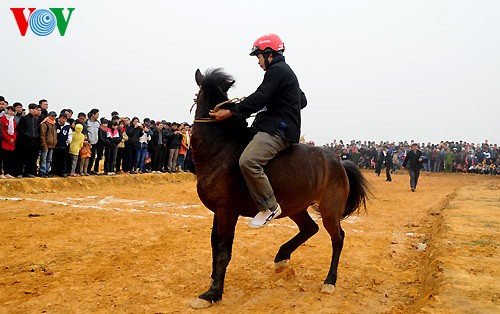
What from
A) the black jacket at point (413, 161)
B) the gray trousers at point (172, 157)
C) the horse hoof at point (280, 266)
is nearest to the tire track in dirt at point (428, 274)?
the horse hoof at point (280, 266)

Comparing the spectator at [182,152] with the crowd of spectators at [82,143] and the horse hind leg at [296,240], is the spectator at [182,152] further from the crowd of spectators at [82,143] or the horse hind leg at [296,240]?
the horse hind leg at [296,240]

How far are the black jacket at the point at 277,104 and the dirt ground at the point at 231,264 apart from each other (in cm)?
199

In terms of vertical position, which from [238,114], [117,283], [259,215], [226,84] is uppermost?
[226,84]

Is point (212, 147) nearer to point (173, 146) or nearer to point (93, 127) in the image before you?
point (93, 127)

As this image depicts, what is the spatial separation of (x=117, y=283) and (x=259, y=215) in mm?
1967

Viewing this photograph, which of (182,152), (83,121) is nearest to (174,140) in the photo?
(182,152)

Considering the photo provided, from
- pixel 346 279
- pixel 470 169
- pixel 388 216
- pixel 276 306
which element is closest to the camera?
pixel 276 306

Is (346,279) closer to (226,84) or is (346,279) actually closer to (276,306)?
(276,306)

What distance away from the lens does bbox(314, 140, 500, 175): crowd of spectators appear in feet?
119

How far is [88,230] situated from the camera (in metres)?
7.86

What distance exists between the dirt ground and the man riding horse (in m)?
1.19

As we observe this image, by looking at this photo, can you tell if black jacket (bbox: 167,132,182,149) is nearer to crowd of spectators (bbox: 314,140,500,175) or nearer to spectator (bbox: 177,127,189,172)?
spectator (bbox: 177,127,189,172)

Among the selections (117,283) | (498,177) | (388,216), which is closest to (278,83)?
(117,283)

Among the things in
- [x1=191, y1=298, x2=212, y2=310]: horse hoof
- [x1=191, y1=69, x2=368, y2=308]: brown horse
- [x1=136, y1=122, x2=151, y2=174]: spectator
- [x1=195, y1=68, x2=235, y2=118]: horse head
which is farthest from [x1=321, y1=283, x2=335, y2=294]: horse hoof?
[x1=136, y1=122, x2=151, y2=174]: spectator
